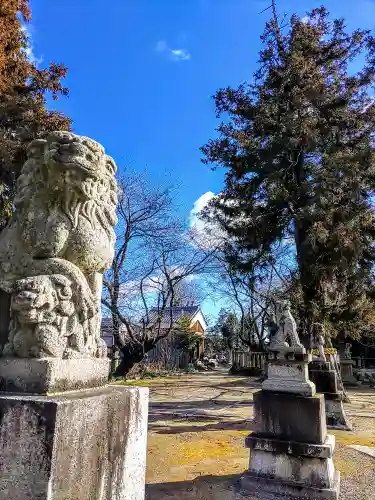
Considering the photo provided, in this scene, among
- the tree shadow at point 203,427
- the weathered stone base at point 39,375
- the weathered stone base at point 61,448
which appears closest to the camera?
the weathered stone base at point 61,448

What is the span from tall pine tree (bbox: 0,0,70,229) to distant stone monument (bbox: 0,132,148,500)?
7027mm

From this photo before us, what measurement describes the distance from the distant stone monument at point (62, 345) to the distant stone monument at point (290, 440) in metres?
2.87

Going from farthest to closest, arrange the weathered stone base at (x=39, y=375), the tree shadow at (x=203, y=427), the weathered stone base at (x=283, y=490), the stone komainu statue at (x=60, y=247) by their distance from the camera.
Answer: the tree shadow at (x=203, y=427) < the weathered stone base at (x=283, y=490) < the stone komainu statue at (x=60, y=247) < the weathered stone base at (x=39, y=375)

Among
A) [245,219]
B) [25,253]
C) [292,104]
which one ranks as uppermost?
[292,104]

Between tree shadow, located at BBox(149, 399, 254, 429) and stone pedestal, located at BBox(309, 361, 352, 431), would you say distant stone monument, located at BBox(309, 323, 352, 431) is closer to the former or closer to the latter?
stone pedestal, located at BBox(309, 361, 352, 431)

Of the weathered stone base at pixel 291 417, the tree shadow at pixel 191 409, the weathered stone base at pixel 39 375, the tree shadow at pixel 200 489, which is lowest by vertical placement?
the tree shadow at pixel 191 409

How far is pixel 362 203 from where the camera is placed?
11.5 metres

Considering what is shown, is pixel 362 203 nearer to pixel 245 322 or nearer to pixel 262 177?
pixel 262 177

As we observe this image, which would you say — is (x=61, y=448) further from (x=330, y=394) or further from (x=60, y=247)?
(x=330, y=394)

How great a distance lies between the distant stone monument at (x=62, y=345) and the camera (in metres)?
1.55

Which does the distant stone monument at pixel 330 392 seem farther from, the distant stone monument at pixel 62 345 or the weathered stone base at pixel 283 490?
the distant stone monument at pixel 62 345

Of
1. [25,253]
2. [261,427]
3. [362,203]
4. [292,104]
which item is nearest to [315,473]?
[261,427]

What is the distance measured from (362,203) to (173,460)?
936 centimetres

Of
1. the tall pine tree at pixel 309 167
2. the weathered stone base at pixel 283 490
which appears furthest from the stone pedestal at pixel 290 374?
the tall pine tree at pixel 309 167
